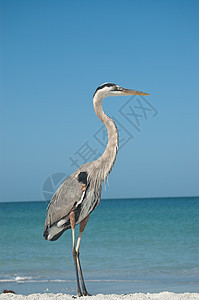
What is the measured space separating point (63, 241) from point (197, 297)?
10.0 metres

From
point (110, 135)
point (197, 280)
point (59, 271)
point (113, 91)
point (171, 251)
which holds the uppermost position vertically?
point (113, 91)

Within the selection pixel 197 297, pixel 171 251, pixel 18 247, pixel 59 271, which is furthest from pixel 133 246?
pixel 197 297

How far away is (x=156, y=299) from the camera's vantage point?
15.6 ft

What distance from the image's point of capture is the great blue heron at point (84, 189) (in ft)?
15.7

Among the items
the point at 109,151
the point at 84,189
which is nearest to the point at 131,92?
the point at 109,151

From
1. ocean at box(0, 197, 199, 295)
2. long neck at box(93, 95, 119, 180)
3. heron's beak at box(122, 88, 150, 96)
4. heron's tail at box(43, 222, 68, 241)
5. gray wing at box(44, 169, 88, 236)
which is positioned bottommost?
ocean at box(0, 197, 199, 295)

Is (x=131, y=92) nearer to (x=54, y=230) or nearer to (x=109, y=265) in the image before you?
(x=54, y=230)

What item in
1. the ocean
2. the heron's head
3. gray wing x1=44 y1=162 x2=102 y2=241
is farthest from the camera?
the ocean

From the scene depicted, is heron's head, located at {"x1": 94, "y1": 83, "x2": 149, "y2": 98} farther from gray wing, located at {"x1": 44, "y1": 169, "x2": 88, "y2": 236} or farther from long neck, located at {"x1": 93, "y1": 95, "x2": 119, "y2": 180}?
gray wing, located at {"x1": 44, "y1": 169, "x2": 88, "y2": 236}

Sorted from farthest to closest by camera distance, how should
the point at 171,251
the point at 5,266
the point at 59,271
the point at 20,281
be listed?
the point at 171,251 < the point at 5,266 < the point at 59,271 < the point at 20,281

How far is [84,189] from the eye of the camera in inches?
189

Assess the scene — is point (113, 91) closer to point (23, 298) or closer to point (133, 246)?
point (23, 298)

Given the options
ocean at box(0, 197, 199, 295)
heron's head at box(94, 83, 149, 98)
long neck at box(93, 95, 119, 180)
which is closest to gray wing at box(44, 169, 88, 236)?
long neck at box(93, 95, 119, 180)

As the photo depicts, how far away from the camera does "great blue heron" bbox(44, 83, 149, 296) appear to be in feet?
15.7
